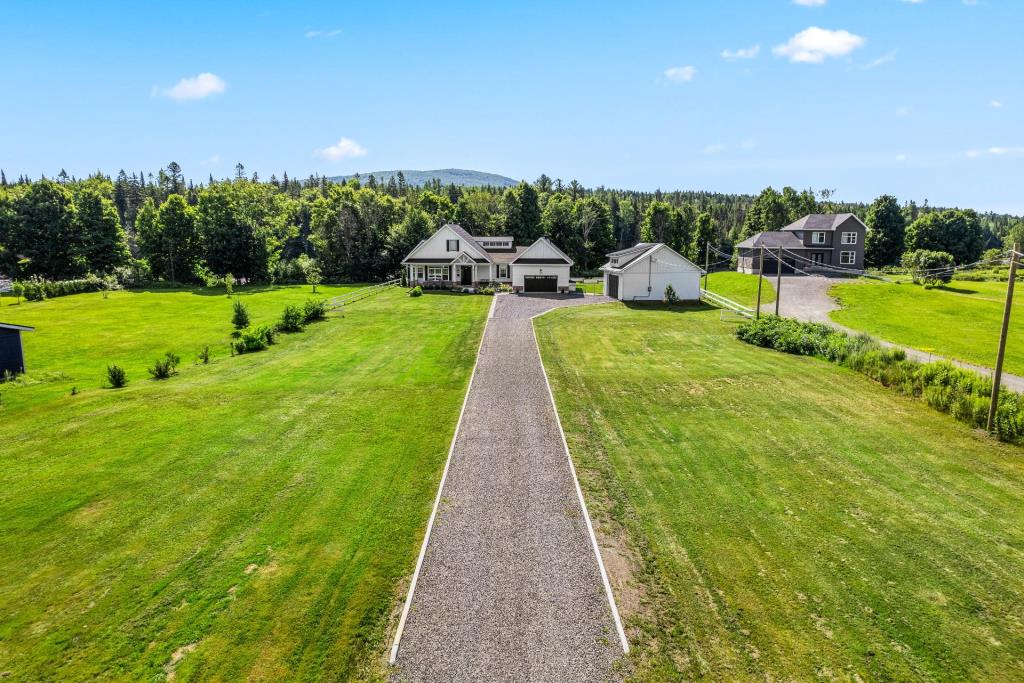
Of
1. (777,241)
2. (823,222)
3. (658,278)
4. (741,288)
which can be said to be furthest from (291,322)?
(823,222)

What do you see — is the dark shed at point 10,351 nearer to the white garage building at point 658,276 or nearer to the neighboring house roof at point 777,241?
the white garage building at point 658,276

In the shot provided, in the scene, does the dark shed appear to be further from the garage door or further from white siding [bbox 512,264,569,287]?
the garage door

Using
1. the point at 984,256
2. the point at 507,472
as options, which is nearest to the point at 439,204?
the point at 507,472

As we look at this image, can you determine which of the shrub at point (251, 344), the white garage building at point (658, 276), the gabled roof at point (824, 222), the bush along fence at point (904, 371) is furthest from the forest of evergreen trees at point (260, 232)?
the bush along fence at point (904, 371)

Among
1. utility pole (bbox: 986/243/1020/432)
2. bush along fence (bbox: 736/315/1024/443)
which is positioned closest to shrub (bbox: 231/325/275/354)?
bush along fence (bbox: 736/315/1024/443)

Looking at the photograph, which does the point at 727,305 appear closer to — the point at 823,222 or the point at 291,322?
the point at 823,222

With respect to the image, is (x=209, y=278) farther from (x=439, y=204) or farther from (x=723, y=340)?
(x=723, y=340)
